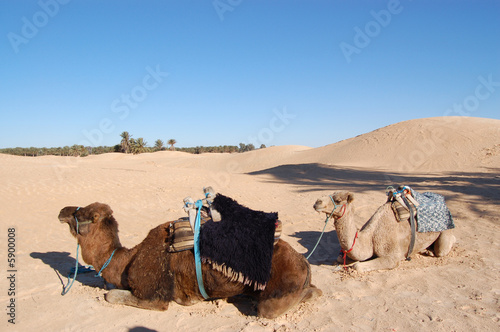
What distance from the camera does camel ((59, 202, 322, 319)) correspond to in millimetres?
3545

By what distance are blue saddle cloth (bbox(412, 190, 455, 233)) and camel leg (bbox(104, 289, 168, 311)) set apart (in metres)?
4.09

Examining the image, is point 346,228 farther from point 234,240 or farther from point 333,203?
point 234,240

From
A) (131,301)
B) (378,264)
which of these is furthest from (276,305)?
(378,264)

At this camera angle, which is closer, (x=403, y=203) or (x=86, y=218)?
(x=86, y=218)

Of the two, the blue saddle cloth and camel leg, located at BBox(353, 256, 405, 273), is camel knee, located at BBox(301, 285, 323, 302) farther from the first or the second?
the blue saddle cloth

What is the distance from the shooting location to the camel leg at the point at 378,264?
4.91 metres

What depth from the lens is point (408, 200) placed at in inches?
209

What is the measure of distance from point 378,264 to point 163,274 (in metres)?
3.23

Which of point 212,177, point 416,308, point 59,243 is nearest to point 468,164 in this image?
point 212,177

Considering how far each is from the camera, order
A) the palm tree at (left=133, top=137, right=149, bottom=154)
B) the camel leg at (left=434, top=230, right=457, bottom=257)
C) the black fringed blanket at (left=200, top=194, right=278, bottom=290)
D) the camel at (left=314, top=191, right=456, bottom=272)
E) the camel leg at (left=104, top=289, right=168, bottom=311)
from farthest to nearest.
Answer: the palm tree at (left=133, top=137, right=149, bottom=154), the camel leg at (left=434, top=230, right=457, bottom=257), the camel at (left=314, top=191, right=456, bottom=272), the camel leg at (left=104, top=289, right=168, bottom=311), the black fringed blanket at (left=200, top=194, right=278, bottom=290)

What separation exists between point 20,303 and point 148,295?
1.82 metres

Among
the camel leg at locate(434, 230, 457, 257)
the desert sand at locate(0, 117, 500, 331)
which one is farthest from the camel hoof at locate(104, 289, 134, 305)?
the camel leg at locate(434, 230, 457, 257)

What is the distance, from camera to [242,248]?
350 cm

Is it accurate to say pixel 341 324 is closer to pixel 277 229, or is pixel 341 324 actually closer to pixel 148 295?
pixel 277 229
